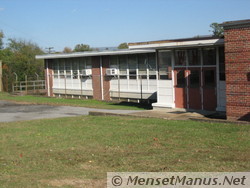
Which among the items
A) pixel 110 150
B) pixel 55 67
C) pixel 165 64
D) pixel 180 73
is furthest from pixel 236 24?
pixel 55 67

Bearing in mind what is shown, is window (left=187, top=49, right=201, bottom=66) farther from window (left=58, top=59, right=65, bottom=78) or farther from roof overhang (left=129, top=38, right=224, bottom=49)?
window (left=58, top=59, right=65, bottom=78)

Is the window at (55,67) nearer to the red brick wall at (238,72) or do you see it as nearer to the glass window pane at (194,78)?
the glass window pane at (194,78)

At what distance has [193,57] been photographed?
18531mm

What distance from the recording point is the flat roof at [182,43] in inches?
653

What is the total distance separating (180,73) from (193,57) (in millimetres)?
1039

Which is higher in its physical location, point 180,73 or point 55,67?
point 55,67

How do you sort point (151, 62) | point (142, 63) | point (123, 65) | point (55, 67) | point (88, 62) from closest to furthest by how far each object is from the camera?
point (151, 62)
point (142, 63)
point (123, 65)
point (88, 62)
point (55, 67)

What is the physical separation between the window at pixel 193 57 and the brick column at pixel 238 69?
3266mm

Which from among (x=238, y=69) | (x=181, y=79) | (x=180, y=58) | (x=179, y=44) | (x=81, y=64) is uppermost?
(x=179, y=44)

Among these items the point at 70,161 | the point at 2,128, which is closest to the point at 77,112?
the point at 2,128

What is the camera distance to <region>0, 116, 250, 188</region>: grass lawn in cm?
818

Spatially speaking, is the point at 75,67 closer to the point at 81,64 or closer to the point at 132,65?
the point at 81,64

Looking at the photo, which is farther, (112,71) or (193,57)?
(112,71)

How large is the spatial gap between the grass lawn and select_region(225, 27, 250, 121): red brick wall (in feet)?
5.39
